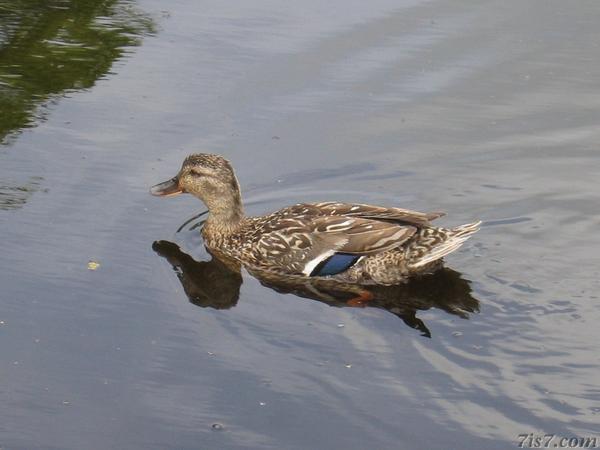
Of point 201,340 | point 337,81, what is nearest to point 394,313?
point 201,340

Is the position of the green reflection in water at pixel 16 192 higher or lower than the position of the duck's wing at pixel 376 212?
lower

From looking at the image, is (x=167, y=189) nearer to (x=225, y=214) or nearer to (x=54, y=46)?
(x=225, y=214)

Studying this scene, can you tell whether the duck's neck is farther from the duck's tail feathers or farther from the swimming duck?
the duck's tail feathers

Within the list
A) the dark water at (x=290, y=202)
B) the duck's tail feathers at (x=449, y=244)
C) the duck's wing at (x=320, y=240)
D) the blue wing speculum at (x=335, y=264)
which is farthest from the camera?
the blue wing speculum at (x=335, y=264)

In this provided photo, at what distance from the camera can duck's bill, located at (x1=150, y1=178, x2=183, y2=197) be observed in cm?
988

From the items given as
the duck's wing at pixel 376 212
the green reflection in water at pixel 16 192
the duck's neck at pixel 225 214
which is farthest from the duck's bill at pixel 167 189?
the duck's wing at pixel 376 212

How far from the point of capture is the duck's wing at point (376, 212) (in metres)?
9.16

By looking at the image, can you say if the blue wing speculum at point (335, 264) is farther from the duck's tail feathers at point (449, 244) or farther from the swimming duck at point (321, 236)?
the duck's tail feathers at point (449, 244)

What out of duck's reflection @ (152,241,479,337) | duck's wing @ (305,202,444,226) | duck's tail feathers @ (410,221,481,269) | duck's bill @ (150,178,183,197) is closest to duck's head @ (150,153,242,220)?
duck's bill @ (150,178,183,197)

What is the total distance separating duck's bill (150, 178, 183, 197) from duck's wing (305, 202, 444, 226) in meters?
1.07

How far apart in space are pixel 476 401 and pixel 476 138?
4.06 metres

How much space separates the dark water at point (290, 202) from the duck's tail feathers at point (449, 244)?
222mm

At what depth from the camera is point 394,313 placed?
8.68m

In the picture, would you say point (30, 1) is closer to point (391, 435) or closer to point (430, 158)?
point (430, 158)
